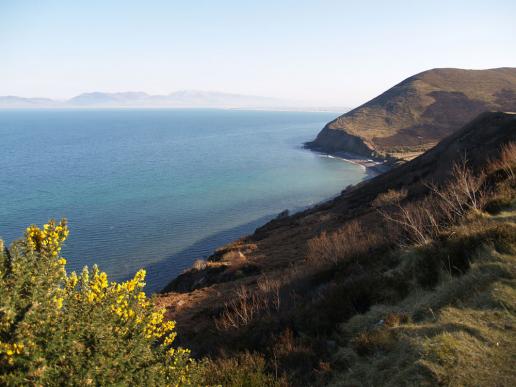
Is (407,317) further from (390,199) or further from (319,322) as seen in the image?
(390,199)

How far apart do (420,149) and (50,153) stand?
112 metres

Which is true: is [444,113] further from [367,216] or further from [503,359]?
[503,359]

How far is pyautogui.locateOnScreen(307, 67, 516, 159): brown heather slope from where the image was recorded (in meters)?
124

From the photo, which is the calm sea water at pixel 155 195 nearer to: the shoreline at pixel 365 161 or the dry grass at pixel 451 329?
the shoreline at pixel 365 161

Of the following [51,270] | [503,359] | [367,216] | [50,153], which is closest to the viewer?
[51,270]

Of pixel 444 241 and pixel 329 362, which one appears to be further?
pixel 444 241

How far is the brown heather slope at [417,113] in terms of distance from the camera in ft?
406

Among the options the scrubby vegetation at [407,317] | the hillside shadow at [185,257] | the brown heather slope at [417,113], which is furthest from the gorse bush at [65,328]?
the brown heather slope at [417,113]

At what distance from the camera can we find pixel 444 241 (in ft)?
41.1

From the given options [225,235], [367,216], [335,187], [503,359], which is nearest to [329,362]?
[503,359]

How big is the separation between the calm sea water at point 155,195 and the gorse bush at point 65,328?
32561mm

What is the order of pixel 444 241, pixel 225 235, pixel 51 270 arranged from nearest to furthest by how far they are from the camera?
1. pixel 51 270
2. pixel 444 241
3. pixel 225 235

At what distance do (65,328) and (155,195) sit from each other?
64.9 m

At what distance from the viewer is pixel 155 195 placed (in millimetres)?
68688
